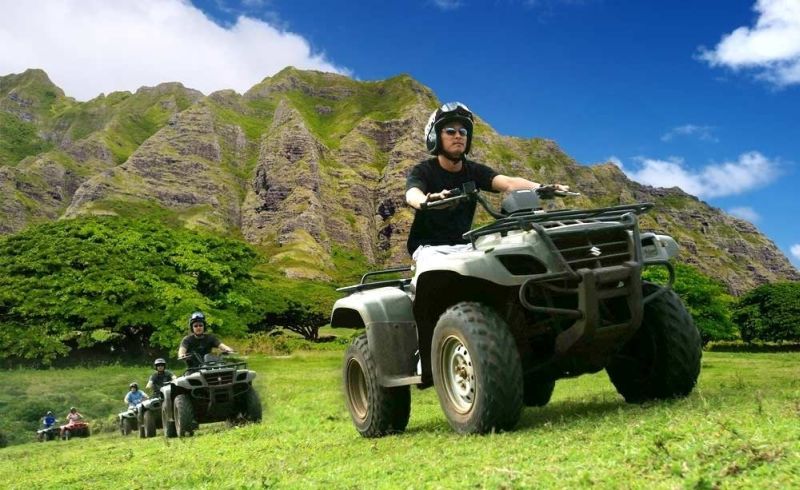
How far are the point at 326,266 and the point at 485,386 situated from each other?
7238 inches

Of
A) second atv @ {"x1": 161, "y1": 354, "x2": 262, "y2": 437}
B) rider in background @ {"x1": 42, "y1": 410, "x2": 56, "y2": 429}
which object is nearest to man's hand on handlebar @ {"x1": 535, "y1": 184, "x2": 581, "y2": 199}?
second atv @ {"x1": 161, "y1": 354, "x2": 262, "y2": 437}

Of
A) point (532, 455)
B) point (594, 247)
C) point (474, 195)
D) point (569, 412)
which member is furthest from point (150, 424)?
point (532, 455)

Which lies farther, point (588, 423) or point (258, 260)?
point (258, 260)

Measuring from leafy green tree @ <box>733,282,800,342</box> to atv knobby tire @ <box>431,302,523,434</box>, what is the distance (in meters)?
71.3

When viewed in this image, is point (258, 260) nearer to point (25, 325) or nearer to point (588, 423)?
point (25, 325)

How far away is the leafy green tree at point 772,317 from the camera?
67875 millimetres

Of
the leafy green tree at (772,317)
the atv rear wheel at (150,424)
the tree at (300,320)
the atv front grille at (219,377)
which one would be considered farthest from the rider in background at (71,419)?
the leafy green tree at (772,317)

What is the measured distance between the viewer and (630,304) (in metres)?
6.02

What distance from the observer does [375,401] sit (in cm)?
776

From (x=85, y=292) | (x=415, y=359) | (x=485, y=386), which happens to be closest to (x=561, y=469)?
(x=485, y=386)

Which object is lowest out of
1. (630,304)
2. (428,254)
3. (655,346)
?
(655,346)

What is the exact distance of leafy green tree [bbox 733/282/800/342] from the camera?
6788cm

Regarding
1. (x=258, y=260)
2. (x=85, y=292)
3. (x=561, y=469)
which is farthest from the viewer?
(x=258, y=260)

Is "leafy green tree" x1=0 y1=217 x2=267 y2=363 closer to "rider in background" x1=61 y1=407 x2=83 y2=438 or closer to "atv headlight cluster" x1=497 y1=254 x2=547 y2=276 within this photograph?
"rider in background" x1=61 y1=407 x2=83 y2=438
